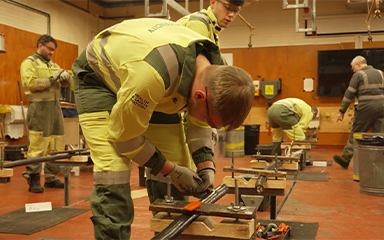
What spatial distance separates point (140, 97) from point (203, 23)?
177 cm

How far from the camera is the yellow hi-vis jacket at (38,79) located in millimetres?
4988

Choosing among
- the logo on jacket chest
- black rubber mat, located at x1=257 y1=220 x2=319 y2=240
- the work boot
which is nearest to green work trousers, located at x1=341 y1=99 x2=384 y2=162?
black rubber mat, located at x1=257 y1=220 x2=319 y2=240

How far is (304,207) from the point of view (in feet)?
13.8

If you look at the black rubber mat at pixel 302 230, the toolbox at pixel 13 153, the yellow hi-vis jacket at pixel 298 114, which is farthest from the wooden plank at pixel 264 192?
the toolbox at pixel 13 153

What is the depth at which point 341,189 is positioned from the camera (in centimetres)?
517

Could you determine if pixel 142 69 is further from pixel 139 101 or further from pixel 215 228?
pixel 215 228

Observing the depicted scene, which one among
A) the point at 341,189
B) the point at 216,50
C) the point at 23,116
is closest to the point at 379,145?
the point at 341,189

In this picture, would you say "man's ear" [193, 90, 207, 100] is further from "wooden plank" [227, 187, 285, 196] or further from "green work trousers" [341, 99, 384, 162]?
"green work trousers" [341, 99, 384, 162]

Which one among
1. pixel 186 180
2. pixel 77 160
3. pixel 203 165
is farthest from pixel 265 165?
pixel 186 180

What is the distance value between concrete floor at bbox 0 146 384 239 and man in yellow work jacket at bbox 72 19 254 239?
156 cm

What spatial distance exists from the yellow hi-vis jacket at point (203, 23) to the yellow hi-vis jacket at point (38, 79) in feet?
8.60

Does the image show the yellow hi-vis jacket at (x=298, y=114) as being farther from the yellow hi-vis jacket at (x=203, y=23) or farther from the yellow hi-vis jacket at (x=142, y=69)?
the yellow hi-vis jacket at (x=142, y=69)

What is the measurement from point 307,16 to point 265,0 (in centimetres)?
129

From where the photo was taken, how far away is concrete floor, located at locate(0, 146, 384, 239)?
130 inches
